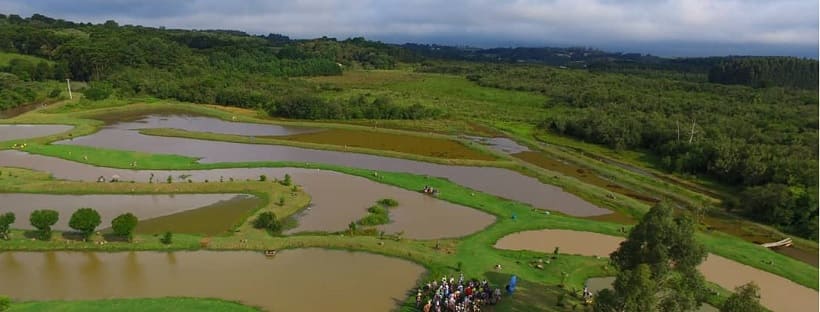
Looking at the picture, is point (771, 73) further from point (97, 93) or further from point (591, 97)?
point (97, 93)

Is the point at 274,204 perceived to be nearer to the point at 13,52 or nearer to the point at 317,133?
the point at 317,133

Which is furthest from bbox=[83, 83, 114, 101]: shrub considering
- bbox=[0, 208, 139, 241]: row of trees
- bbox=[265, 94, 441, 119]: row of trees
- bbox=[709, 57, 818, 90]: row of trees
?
bbox=[709, 57, 818, 90]: row of trees

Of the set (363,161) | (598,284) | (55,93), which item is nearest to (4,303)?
(598,284)

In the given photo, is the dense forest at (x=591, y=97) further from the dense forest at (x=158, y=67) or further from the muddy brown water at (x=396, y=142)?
the muddy brown water at (x=396, y=142)

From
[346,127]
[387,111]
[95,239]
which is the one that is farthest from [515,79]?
[95,239]

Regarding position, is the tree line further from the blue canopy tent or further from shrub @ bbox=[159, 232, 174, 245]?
shrub @ bbox=[159, 232, 174, 245]

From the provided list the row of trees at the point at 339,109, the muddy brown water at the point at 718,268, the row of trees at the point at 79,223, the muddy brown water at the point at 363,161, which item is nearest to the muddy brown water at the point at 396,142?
the muddy brown water at the point at 363,161
